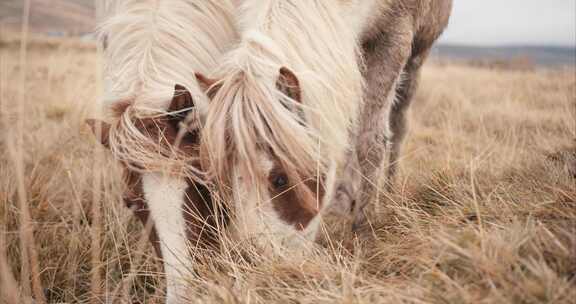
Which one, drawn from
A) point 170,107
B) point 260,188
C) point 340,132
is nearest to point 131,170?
point 170,107

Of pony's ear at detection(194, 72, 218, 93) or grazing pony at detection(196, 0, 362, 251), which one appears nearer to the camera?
grazing pony at detection(196, 0, 362, 251)

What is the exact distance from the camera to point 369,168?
2.26 m

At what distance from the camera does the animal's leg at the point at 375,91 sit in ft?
7.06

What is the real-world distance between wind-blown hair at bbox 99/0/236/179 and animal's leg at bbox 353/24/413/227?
0.84m

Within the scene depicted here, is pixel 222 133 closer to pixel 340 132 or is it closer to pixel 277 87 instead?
pixel 277 87

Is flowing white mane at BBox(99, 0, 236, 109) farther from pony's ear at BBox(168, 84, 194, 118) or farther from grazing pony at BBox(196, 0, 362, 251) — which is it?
grazing pony at BBox(196, 0, 362, 251)

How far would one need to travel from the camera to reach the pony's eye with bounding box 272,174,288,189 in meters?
1.44

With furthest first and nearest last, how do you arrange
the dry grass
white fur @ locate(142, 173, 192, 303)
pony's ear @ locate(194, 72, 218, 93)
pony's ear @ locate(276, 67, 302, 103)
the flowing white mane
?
the flowing white mane, pony's ear @ locate(194, 72, 218, 93), pony's ear @ locate(276, 67, 302, 103), white fur @ locate(142, 173, 192, 303), the dry grass

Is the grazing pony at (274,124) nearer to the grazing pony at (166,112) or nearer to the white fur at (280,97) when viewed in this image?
the white fur at (280,97)

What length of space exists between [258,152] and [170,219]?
0.41 meters

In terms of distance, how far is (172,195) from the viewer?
54.3 inches

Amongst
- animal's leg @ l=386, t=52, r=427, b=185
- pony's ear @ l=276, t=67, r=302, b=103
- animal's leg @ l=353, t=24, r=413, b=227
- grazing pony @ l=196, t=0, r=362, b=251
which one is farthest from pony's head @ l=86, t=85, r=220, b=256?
animal's leg @ l=386, t=52, r=427, b=185

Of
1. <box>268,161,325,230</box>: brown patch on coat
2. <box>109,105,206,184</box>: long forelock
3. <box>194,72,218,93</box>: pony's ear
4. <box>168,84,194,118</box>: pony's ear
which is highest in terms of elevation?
<box>194,72,218,93</box>: pony's ear

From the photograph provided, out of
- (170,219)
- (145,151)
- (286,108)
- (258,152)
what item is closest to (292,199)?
(258,152)
